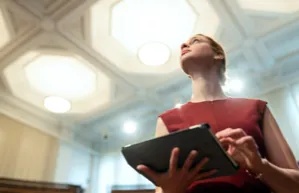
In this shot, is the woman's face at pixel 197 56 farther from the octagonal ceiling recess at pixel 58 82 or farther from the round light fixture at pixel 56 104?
the round light fixture at pixel 56 104

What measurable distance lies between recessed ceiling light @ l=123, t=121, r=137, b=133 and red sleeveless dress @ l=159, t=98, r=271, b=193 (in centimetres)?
292

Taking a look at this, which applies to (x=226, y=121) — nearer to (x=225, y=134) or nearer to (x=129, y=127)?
(x=225, y=134)

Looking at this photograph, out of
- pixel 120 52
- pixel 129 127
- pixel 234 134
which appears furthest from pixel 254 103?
pixel 129 127

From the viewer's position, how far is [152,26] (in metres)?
2.53

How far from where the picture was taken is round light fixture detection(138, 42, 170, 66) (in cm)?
263

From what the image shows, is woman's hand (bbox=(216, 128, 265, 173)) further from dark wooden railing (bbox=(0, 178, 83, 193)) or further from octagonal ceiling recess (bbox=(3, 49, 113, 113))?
dark wooden railing (bbox=(0, 178, 83, 193))

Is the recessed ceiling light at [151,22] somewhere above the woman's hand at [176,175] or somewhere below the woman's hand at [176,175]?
above

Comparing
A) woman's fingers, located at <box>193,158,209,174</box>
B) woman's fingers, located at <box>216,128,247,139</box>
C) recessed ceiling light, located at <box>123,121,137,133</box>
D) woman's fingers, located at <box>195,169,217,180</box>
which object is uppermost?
recessed ceiling light, located at <box>123,121,137,133</box>

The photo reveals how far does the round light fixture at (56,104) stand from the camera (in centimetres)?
333

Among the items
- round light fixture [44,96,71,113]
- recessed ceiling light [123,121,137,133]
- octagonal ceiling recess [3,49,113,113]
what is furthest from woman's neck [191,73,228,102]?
recessed ceiling light [123,121,137,133]

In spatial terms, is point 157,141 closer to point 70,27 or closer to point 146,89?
point 70,27

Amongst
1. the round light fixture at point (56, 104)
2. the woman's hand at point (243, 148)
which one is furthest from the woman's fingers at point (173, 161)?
the round light fixture at point (56, 104)

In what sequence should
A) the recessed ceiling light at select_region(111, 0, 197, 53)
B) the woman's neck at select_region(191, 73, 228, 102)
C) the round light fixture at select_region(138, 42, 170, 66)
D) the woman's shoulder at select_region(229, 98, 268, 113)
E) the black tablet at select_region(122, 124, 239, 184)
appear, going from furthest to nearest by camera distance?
the round light fixture at select_region(138, 42, 170, 66) < the recessed ceiling light at select_region(111, 0, 197, 53) < the woman's neck at select_region(191, 73, 228, 102) < the woman's shoulder at select_region(229, 98, 268, 113) < the black tablet at select_region(122, 124, 239, 184)

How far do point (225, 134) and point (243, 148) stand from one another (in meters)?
0.05
